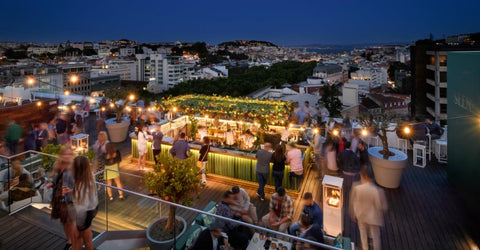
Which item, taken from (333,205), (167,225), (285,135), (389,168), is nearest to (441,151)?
(389,168)

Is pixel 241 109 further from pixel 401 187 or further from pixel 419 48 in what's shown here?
pixel 419 48

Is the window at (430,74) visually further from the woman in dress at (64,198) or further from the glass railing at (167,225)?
the woman in dress at (64,198)

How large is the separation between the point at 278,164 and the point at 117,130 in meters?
6.98

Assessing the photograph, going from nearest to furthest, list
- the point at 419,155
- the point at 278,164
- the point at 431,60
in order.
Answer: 1. the point at 278,164
2. the point at 419,155
3. the point at 431,60

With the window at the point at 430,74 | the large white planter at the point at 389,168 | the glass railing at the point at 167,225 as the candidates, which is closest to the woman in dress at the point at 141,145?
the glass railing at the point at 167,225

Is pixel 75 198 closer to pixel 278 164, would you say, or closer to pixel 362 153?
pixel 278 164

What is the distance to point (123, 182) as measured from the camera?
7297 millimetres

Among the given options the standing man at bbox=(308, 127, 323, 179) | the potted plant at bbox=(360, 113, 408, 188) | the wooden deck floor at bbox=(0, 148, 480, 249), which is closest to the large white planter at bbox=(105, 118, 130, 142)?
the wooden deck floor at bbox=(0, 148, 480, 249)

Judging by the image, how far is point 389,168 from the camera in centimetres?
670

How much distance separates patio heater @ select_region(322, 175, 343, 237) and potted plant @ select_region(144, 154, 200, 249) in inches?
89.1

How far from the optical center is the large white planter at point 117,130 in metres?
10.5

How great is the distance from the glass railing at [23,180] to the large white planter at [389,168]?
674 centimetres

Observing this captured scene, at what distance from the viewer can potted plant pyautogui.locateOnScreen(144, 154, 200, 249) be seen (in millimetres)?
4066

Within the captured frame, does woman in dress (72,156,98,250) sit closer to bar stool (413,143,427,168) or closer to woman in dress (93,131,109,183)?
woman in dress (93,131,109,183)
